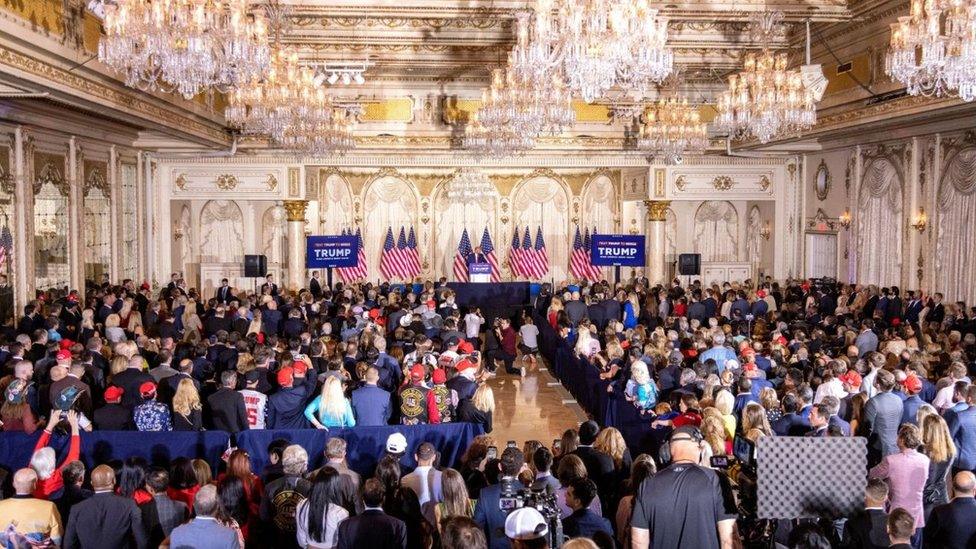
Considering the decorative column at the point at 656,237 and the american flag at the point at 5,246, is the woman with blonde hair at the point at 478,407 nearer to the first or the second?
the american flag at the point at 5,246

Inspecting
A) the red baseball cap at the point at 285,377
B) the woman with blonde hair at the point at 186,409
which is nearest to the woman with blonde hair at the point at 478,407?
the red baseball cap at the point at 285,377

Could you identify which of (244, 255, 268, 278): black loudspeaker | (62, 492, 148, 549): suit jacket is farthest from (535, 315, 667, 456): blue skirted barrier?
(244, 255, 268, 278): black loudspeaker

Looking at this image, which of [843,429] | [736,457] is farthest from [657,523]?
[843,429]

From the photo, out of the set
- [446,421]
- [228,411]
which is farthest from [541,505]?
[228,411]

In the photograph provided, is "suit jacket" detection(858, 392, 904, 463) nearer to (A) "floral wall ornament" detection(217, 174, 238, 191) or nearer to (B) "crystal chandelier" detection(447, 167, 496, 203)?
(B) "crystal chandelier" detection(447, 167, 496, 203)

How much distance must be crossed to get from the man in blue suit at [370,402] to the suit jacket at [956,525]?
17.8 feet

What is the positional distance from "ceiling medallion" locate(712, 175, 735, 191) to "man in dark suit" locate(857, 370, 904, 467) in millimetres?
18120

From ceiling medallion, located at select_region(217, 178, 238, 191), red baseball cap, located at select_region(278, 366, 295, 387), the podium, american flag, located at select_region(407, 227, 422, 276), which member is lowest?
red baseball cap, located at select_region(278, 366, 295, 387)

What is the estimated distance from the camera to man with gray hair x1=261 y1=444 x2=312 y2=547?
719cm

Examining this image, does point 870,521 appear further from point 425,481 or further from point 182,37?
point 182,37

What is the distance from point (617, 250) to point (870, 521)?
766 inches

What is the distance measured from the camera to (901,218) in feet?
67.8

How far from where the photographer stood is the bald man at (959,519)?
6.44 metres

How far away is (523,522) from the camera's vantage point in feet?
18.5
